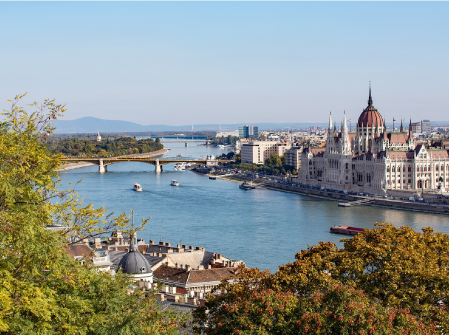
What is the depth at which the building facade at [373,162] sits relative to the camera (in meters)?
52.7

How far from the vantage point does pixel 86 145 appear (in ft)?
333

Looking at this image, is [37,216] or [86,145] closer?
[37,216]

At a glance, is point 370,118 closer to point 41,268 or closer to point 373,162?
point 373,162

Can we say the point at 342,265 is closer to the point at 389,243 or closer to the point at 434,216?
the point at 389,243

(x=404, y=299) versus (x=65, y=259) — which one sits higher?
(x=65, y=259)

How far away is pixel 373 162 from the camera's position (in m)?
54.5

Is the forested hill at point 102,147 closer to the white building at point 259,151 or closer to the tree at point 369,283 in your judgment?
the white building at point 259,151

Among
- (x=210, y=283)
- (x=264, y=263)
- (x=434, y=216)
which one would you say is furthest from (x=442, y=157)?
(x=210, y=283)

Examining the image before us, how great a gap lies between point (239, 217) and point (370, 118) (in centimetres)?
2680

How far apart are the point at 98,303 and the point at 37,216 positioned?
1202 mm

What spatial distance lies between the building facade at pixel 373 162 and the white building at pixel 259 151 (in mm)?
24857

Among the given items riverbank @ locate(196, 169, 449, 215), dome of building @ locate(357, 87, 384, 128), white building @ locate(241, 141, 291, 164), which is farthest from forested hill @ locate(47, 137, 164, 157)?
dome of building @ locate(357, 87, 384, 128)

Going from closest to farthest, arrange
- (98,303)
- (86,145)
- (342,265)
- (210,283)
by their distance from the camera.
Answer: (98,303), (342,265), (210,283), (86,145)

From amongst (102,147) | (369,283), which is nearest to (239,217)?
(369,283)
